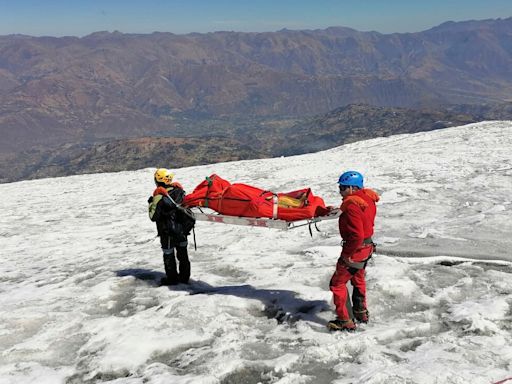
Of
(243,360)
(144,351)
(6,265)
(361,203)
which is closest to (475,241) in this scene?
(361,203)

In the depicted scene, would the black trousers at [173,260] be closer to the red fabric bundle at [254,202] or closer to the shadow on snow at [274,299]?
the shadow on snow at [274,299]

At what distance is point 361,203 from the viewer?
6.86 m

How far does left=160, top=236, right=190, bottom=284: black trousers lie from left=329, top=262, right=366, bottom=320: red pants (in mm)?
3901

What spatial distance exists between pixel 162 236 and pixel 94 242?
21.4 feet

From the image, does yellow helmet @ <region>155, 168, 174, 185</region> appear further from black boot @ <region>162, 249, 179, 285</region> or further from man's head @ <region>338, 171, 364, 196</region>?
man's head @ <region>338, 171, 364, 196</region>

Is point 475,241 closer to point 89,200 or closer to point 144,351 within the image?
point 144,351

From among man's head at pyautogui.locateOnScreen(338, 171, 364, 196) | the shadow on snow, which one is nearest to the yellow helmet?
the shadow on snow

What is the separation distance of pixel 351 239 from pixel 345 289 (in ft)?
2.81

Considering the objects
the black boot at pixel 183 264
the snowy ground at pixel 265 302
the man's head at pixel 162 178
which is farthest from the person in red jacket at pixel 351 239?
the man's head at pixel 162 178

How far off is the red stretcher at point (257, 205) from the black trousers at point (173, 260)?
3.28 ft

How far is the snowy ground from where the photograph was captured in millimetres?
6184

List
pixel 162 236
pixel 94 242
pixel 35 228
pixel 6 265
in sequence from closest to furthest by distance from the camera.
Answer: pixel 162 236
pixel 6 265
pixel 94 242
pixel 35 228

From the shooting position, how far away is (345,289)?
23.4 ft

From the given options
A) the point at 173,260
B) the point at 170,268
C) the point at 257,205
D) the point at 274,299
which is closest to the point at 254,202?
the point at 257,205
